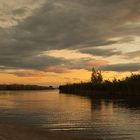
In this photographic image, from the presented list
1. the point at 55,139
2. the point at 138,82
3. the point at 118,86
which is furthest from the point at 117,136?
the point at 118,86

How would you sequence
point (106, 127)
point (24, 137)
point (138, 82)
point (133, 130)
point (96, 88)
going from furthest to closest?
point (96, 88) → point (138, 82) → point (106, 127) → point (133, 130) → point (24, 137)

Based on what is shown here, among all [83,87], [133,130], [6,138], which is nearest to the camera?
[6,138]

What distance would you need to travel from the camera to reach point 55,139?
25188 millimetres

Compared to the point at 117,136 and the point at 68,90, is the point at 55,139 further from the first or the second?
the point at 68,90

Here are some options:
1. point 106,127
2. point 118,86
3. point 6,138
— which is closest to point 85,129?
point 106,127

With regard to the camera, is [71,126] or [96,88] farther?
[96,88]

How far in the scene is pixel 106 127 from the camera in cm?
3728

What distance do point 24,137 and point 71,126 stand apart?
49.1ft

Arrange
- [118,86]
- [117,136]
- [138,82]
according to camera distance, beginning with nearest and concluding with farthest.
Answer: [117,136], [138,82], [118,86]

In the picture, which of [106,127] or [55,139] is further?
[106,127]

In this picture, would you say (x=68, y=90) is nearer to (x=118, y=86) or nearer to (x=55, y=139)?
(x=118, y=86)

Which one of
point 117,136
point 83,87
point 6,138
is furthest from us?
point 83,87

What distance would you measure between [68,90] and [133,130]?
163631 millimetres

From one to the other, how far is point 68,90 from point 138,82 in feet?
270
